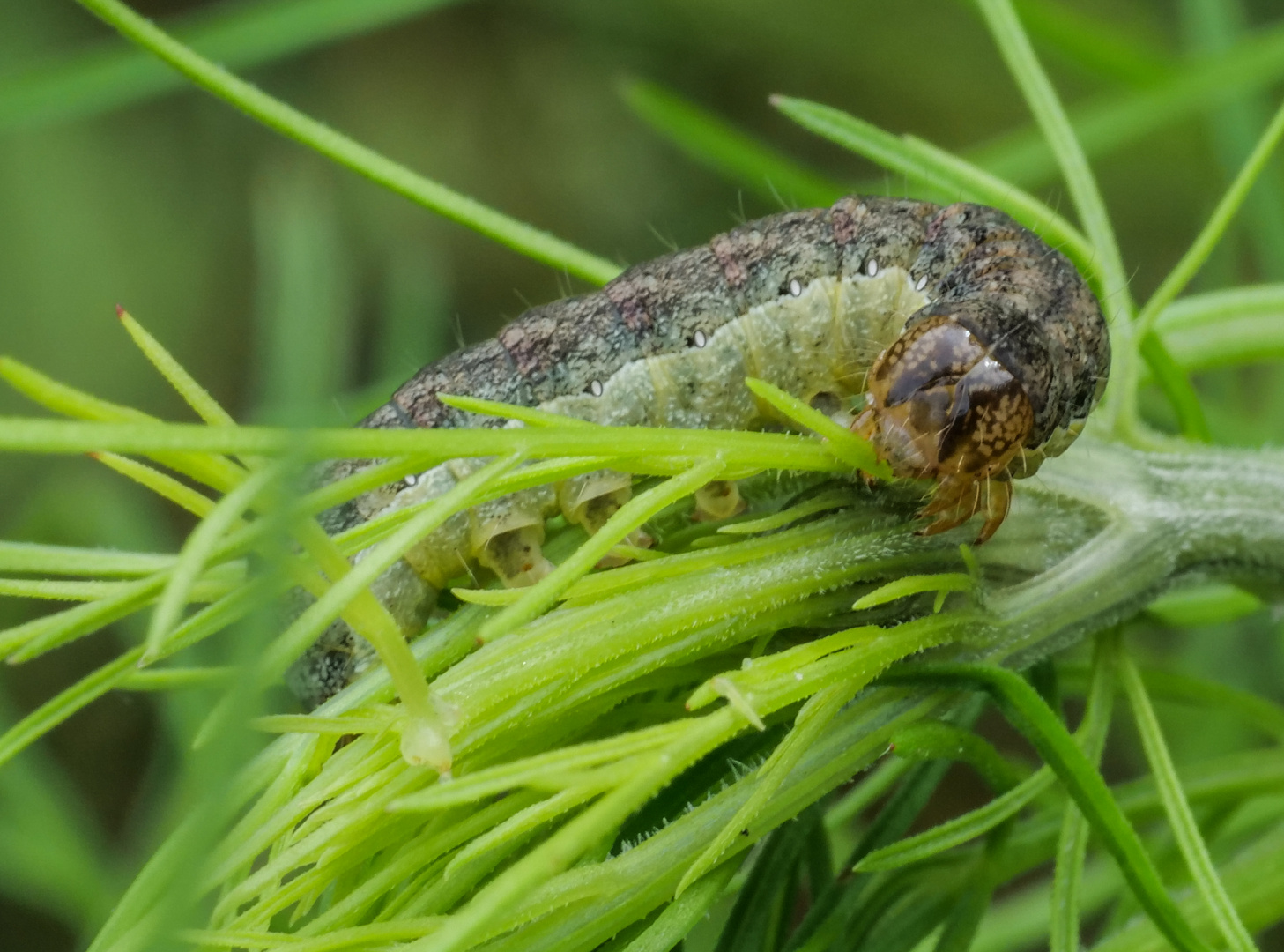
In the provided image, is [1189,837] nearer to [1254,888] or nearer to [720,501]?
[1254,888]

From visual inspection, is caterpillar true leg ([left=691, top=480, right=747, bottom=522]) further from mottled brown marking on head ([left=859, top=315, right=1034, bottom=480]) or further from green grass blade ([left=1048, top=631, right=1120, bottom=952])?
green grass blade ([left=1048, top=631, right=1120, bottom=952])

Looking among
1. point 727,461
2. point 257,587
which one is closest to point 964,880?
point 727,461

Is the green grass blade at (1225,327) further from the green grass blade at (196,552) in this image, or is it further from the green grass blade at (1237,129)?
the green grass blade at (196,552)

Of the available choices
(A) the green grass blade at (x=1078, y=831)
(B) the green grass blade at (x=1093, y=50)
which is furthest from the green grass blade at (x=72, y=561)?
(B) the green grass blade at (x=1093, y=50)

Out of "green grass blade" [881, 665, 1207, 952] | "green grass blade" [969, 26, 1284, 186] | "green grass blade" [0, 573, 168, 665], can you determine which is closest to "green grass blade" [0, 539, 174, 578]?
"green grass blade" [0, 573, 168, 665]

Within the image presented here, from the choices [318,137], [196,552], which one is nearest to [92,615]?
[196,552]
